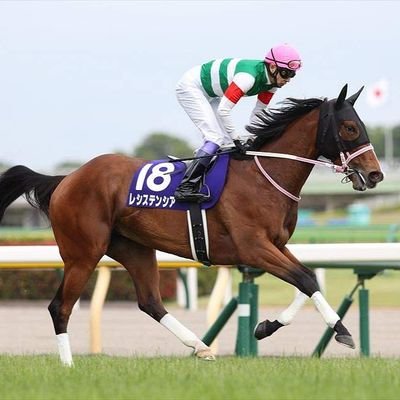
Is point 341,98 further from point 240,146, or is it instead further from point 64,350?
point 64,350

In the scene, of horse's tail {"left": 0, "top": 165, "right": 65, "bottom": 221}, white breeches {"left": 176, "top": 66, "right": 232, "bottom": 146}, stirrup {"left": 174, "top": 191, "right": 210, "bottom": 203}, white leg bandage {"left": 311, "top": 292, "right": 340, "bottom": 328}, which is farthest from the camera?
horse's tail {"left": 0, "top": 165, "right": 65, "bottom": 221}

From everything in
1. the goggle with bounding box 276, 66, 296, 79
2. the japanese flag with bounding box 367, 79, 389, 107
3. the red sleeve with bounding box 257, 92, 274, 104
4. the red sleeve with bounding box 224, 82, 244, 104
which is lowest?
the japanese flag with bounding box 367, 79, 389, 107

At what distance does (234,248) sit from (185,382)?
59.9 inches

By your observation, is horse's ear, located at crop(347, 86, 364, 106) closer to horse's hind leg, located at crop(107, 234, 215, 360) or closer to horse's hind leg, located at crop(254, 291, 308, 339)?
horse's hind leg, located at crop(254, 291, 308, 339)

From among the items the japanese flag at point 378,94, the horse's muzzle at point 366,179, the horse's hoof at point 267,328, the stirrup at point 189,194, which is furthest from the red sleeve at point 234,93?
the japanese flag at point 378,94

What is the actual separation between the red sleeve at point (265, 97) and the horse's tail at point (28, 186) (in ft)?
4.24

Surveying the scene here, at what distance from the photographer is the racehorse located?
18.6 feet

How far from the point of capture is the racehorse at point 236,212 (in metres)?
5.68

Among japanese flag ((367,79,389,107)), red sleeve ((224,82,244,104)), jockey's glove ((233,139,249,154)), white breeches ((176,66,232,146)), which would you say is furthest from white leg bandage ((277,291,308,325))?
japanese flag ((367,79,389,107))

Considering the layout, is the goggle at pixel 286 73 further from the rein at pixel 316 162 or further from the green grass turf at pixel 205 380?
the green grass turf at pixel 205 380

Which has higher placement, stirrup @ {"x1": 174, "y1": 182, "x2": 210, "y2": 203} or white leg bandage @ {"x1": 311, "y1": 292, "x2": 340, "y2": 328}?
stirrup @ {"x1": 174, "y1": 182, "x2": 210, "y2": 203}

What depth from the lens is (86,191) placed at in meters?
6.15

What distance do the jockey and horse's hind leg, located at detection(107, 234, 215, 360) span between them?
0.60 m

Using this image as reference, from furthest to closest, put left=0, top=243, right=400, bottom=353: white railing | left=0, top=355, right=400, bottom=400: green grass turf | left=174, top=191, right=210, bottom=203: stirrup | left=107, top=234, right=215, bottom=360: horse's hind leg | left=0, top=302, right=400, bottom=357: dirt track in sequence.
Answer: left=0, top=302, right=400, bottom=357: dirt track < left=0, top=243, right=400, bottom=353: white railing < left=107, top=234, right=215, bottom=360: horse's hind leg < left=174, top=191, right=210, bottom=203: stirrup < left=0, top=355, right=400, bottom=400: green grass turf
